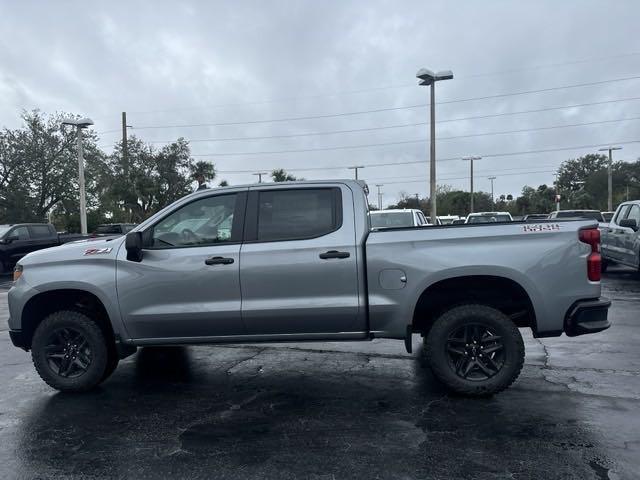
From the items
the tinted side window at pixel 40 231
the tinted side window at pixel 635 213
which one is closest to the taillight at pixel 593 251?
the tinted side window at pixel 635 213

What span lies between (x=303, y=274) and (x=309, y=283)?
0.32 ft

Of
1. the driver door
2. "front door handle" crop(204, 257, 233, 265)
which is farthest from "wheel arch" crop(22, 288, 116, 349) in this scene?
"front door handle" crop(204, 257, 233, 265)

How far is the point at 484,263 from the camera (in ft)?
15.5

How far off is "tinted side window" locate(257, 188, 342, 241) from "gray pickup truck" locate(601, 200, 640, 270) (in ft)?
28.7

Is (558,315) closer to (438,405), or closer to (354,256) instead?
(438,405)

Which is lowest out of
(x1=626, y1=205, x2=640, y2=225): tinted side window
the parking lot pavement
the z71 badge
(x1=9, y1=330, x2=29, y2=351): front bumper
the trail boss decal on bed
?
the parking lot pavement

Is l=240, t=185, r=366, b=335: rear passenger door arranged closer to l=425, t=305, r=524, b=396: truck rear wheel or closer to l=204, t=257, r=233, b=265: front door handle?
l=204, t=257, r=233, b=265: front door handle

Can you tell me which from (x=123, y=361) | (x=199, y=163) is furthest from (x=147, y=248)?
(x=199, y=163)

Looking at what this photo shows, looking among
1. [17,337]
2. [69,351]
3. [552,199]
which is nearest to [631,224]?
[69,351]

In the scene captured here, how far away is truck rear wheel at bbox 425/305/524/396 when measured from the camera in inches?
189

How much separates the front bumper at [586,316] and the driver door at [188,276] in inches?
114

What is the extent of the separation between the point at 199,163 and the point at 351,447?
34.8 m

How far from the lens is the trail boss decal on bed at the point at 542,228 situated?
4773mm

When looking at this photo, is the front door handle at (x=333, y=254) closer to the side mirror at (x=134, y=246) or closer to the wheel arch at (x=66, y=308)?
the side mirror at (x=134, y=246)
